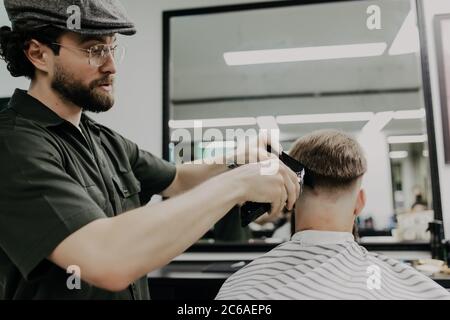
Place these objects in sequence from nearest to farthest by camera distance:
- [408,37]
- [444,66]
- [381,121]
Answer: [444,66] < [408,37] < [381,121]

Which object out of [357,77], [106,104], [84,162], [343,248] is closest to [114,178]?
[84,162]

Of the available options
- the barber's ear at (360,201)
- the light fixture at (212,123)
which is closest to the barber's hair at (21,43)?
the barber's ear at (360,201)

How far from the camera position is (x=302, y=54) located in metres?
2.67

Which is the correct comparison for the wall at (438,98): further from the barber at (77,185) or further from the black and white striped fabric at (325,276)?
the barber at (77,185)

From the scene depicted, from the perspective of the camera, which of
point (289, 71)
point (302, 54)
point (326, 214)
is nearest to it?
point (326, 214)

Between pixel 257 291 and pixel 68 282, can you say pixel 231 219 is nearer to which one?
pixel 257 291

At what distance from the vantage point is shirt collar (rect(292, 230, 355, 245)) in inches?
51.0

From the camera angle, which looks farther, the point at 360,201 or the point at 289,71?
the point at 289,71

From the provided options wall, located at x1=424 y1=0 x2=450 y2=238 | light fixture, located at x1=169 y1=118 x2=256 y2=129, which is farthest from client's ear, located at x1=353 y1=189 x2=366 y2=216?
light fixture, located at x1=169 y1=118 x2=256 y2=129

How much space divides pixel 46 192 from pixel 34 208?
0.04 meters

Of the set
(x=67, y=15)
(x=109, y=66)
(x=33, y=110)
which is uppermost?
(x=67, y=15)

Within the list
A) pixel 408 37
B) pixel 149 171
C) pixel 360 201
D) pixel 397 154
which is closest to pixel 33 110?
pixel 149 171

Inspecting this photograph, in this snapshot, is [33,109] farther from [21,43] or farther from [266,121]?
[266,121]

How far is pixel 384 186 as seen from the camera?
12.5 feet
